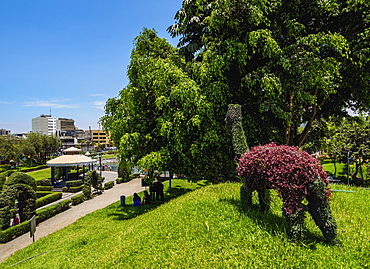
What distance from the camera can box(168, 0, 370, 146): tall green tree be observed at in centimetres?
988

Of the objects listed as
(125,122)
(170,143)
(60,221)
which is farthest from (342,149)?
(60,221)

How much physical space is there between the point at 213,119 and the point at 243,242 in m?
6.97

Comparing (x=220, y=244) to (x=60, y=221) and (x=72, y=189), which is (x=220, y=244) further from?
(x=72, y=189)

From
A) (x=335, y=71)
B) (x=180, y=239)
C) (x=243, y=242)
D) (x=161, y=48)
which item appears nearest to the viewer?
(x=243, y=242)

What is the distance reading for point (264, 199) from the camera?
610 cm

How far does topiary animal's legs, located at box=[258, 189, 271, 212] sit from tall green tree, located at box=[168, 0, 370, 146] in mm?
5400

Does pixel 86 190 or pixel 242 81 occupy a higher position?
pixel 242 81

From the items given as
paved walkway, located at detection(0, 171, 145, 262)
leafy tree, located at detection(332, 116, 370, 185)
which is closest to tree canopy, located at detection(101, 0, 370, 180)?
paved walkway, located at detection(0, 171, 145, 262)

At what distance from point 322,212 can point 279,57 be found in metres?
8.37

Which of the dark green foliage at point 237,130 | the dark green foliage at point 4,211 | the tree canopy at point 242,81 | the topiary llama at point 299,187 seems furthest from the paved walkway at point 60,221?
the topiary llama at point 299,187

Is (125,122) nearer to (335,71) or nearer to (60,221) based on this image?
(60,221)

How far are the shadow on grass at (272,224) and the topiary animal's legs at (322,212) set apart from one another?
0.98ft

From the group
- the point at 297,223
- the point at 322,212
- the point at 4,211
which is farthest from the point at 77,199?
the point at 322,212

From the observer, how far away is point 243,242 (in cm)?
494
